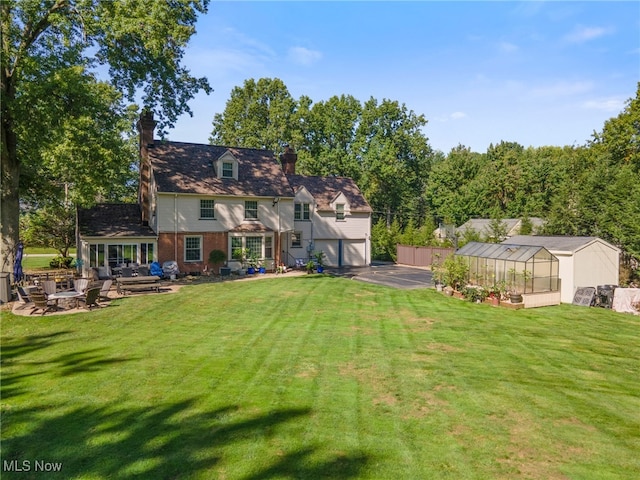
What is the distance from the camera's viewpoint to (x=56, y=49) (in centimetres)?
2058

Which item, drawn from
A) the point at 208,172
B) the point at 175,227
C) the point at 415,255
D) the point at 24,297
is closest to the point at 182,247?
the point at 175,227

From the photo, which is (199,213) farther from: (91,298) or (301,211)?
(91,298)

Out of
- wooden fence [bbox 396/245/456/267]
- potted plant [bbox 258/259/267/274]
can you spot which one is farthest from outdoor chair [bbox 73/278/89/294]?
wooden fence [bbox 396/245/456/267]

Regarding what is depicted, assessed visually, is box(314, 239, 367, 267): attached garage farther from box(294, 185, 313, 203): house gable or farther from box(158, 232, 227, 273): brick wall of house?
box(158, 232, 227, 273): brick wall of house

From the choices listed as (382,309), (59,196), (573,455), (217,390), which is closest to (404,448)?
(573,455)

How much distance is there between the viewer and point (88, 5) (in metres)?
20.5

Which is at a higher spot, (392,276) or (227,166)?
(227,166)

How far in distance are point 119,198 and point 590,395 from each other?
50.6 metres

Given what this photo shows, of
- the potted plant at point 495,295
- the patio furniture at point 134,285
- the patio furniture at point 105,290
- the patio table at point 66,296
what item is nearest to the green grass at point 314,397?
the patio table at point 66,296

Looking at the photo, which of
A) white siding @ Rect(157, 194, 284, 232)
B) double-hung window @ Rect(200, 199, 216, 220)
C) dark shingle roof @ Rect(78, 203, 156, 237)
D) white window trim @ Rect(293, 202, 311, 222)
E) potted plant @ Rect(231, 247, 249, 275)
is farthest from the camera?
white window trim @ Rect(293, 202, 311, 222)

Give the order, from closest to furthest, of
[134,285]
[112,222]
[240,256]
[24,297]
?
Answer: [24,297] → [134,285] → [112,222] → [240,256]

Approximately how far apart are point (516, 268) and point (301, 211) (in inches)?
791

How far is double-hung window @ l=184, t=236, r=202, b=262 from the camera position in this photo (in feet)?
97.5

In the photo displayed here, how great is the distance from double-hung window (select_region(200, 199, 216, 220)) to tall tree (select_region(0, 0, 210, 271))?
30.4 feet
